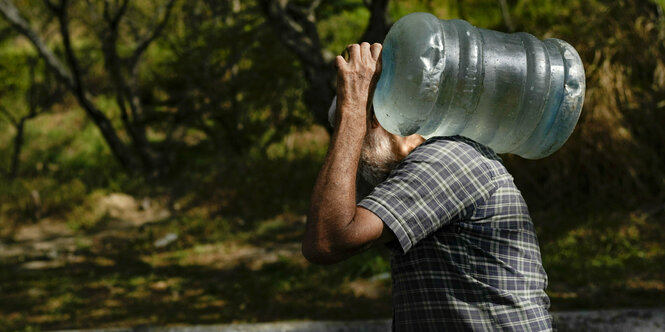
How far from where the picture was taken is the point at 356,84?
176 centimetres

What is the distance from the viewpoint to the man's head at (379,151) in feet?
6.25

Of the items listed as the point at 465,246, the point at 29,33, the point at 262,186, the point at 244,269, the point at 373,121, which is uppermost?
the point at 29,33

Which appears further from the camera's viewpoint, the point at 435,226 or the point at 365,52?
the point at 365,52

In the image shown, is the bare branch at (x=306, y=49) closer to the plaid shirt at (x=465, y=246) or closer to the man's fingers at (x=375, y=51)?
the man's fingers at (x=375, y=51)

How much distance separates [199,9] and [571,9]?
7.62 meters

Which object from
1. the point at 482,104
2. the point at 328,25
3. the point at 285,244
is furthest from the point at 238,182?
the point at 482,104

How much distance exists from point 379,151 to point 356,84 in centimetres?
25

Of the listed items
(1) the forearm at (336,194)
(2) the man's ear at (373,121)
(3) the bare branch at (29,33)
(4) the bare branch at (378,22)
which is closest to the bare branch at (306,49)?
(4) the bare branch at (378,22)

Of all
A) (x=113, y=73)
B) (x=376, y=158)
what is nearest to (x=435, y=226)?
(x=376, y=158)

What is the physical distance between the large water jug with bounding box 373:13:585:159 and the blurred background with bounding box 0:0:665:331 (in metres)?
3.40

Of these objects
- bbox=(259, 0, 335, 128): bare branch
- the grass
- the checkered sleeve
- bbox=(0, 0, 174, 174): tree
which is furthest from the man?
bbox=(0, 0, 174, 174): tree

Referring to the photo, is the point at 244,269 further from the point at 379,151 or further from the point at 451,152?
the point at 451,152

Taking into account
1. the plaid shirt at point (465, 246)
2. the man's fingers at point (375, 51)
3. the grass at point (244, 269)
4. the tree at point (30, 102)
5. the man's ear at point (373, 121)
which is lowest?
the grass at point (244, 269)

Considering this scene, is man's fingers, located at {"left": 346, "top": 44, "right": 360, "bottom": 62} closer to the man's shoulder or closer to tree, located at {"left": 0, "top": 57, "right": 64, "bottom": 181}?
the man's shoulder
